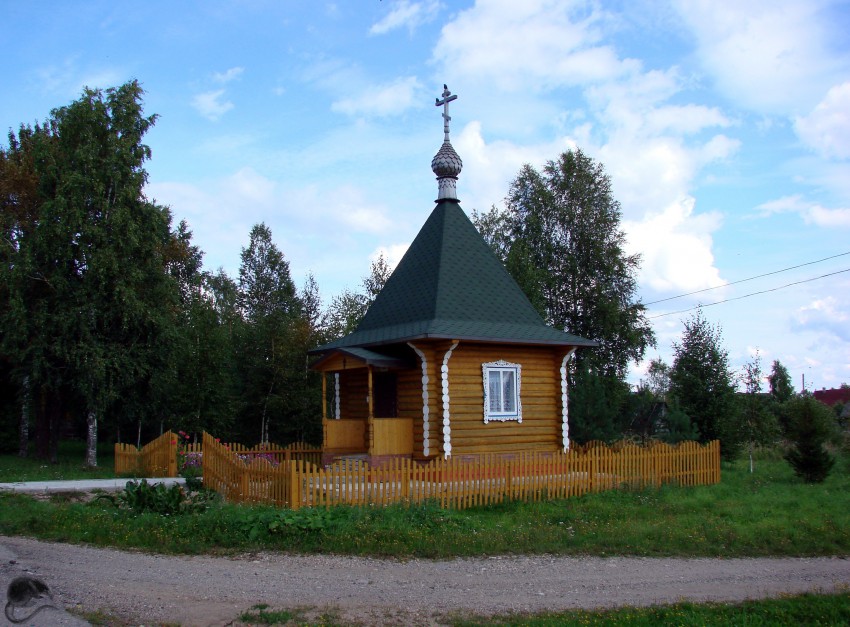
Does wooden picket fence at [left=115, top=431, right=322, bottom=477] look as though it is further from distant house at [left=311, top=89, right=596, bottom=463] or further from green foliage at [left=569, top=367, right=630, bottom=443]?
green foliage at [left=569, top=367, right=630, bottom=443]

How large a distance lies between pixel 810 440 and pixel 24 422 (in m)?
26.6

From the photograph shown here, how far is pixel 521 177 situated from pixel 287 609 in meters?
29.4

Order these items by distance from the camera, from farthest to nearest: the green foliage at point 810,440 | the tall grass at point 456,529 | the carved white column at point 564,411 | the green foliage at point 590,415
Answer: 1. the green foliage at point 590,415
2. the green foliage at point 810,440
3. the carved white column at point 564,411
4. the tall grass at point 456,529

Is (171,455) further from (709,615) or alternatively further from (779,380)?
(779,380)

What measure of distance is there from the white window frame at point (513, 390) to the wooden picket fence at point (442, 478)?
1362 mm

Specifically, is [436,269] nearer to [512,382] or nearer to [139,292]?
[512,382]

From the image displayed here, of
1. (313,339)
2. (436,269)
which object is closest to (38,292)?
(313,339)

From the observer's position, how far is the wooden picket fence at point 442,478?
37.3 ft

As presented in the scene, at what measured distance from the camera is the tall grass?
921 centimetres

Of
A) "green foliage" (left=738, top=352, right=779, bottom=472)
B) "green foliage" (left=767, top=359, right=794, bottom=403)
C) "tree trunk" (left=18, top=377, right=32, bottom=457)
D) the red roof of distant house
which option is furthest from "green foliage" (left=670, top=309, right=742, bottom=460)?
the red roof of distant house

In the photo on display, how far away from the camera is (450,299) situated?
16734 mm

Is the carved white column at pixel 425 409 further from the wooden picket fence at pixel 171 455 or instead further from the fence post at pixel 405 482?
the wooden picket fence at pixel 171 455

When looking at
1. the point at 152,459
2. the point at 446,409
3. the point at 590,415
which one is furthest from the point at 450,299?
the point at 152,459

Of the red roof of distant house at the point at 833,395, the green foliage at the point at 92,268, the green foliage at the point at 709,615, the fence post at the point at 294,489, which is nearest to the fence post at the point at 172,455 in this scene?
the green foliage at the point at 92,268
